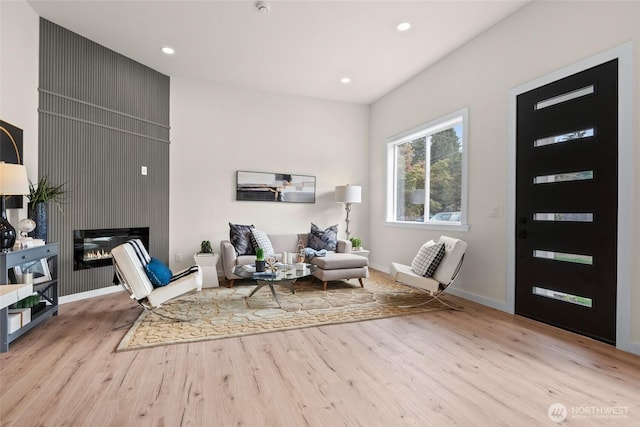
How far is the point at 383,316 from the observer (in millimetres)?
3244

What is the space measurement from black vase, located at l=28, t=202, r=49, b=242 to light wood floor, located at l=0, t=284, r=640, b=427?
3.36ft

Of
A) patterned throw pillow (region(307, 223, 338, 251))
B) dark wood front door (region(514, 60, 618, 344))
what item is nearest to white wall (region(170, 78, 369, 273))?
patterned throw pillow (region(307, 223, 338, 251))

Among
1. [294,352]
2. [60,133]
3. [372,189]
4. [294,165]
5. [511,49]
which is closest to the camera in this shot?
[294,352]

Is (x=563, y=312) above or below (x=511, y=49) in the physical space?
below

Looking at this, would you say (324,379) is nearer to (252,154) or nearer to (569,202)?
(569,202)

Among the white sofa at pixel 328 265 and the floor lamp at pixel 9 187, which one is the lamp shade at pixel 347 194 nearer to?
the white sofa at pixel 328 265

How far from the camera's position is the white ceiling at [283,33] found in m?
3.25

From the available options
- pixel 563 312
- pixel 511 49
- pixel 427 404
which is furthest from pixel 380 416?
pixel 511 49

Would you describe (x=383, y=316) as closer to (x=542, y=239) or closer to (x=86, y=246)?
(x=542, y=239)

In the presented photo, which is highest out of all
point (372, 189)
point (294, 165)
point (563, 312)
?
point (294, 165)

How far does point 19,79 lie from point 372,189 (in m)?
5.26

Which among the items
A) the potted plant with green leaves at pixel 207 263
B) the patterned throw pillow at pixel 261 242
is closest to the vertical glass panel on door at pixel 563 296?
the patterned throw pillow at pixel 261 242

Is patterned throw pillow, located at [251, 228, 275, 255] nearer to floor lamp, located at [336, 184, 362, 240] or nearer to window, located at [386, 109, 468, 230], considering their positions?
floor lamp, located at [336, 184, 362, 240]

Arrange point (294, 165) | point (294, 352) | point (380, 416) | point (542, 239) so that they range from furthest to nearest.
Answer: point (294, 165), point (542, 239), point (294, 352), point (380, 416)
